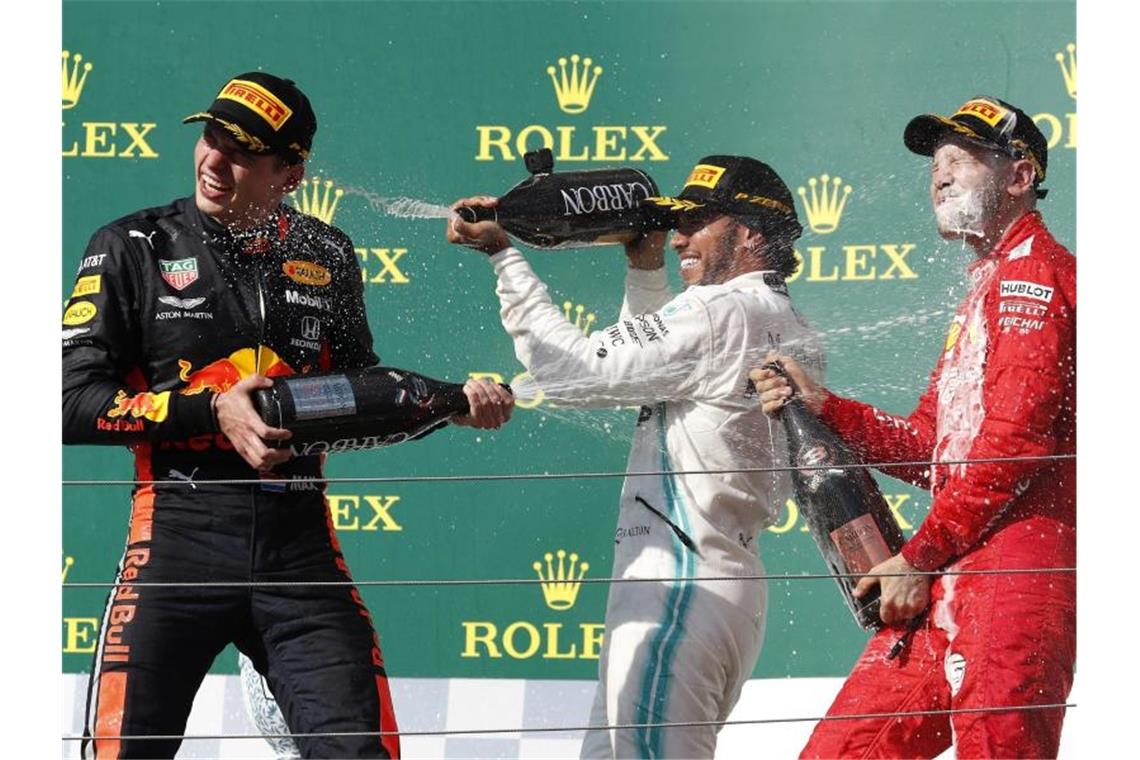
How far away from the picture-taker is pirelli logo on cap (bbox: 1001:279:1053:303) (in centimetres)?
194

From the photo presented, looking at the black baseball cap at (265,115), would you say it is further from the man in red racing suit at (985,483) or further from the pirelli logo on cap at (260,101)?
the man in red racing suit at (985,483)

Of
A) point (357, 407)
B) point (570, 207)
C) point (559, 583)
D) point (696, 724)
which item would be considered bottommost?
point (696, 724)

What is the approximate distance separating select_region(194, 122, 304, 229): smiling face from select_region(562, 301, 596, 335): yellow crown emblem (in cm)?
40

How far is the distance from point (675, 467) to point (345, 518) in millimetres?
435

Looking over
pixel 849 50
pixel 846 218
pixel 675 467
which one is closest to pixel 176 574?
pixel 675 467

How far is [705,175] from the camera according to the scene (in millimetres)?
2010

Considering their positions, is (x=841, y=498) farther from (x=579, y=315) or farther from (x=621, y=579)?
(x=579, y=315)

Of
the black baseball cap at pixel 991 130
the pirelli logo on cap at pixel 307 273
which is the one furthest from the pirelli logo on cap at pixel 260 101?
the black baseball cap at pixel 991 130

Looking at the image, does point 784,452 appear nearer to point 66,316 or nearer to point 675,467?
point 675,467

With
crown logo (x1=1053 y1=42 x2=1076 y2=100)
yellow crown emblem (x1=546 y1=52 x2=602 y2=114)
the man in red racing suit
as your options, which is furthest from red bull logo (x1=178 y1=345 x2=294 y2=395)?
crown logo (x1=1053 y1=42 x2=1076 y2=100)

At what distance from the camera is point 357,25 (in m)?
2.03

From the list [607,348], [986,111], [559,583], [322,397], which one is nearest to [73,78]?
[322,397]

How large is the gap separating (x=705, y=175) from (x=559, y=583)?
22.0 inches

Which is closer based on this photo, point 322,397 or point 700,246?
point 322,397
